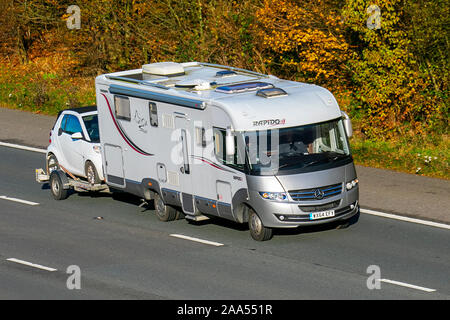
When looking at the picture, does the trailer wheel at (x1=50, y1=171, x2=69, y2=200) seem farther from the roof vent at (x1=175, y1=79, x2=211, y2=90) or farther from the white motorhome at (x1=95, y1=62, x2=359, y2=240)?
A: the roof vent at (x1=175, y1=79, x2=211, y2=90)

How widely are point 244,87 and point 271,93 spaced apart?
0.71m

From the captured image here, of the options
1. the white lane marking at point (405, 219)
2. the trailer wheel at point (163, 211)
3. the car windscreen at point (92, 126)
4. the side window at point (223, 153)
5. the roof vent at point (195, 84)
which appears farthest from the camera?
the car windscreen at point (92, 126)

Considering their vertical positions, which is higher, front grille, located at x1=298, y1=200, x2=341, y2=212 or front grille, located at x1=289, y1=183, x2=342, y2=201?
front grille, located at x1=289, y1=183, x2=342, y2=201

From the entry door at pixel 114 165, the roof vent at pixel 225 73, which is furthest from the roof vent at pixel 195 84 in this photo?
the entry door at pixel 114 165

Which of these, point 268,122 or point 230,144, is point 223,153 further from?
point 268,122

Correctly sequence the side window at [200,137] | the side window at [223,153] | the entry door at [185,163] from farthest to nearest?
the entry door at [185,163] < the side window at [200,137] < the side window at [223,153]

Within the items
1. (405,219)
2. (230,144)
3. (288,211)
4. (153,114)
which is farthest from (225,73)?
(405,219)

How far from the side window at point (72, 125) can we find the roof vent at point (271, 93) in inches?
224

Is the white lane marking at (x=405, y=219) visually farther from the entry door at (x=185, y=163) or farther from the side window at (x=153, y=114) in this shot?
the side window at (x=153, y=114)

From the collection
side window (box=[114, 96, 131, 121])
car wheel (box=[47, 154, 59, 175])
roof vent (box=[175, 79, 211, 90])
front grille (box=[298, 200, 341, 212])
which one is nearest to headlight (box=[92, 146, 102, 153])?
side window (box=[114, 96, 131, 121])

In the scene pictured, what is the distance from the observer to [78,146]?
2148 centimetres

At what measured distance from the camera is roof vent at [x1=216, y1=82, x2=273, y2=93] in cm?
1795

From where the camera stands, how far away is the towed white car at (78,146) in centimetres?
2112

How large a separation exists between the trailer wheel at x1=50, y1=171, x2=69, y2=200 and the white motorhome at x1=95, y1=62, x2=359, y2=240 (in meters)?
2.45
